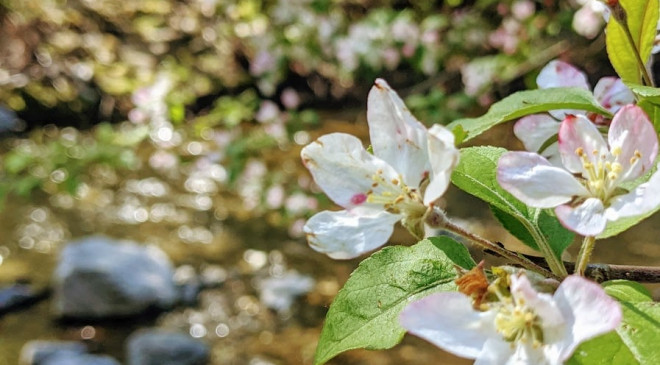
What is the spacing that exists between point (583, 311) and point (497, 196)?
0.52 feet

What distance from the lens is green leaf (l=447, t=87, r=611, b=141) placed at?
52 cm

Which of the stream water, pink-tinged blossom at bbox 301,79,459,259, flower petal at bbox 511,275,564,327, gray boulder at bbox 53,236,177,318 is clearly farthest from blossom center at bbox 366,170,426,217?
gray boulder at bbox 53,236,177,318

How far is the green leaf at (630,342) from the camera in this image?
365 mm

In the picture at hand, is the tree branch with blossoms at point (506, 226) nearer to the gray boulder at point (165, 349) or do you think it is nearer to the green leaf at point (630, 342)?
the green leaf at point (630, 342)

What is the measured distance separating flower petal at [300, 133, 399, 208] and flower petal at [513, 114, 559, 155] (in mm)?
166

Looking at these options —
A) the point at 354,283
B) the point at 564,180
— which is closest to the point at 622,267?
the point at 564,180

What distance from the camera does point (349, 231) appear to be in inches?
18.6

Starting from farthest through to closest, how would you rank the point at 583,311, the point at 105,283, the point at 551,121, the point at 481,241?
1. the point at 105,283
2. the point at 551,121
3. the point at 481,241
4. the point at 583,311

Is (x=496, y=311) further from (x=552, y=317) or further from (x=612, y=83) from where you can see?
(x=612, y=83)

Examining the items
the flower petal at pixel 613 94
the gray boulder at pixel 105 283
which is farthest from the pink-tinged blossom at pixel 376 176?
the gray boulder at pixel 105 283

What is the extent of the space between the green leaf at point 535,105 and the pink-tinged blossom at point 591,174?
0.06m

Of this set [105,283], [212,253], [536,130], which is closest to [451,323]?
[536,130]

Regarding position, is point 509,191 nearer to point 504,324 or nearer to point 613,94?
point 504,324

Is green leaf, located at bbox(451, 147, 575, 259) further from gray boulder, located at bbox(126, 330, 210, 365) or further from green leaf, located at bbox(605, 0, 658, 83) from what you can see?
gray boulder, located at bbox(126, 330, 210, 365)
